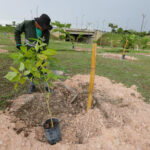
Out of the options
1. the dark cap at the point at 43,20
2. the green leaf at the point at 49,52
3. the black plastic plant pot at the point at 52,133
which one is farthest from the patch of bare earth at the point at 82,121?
the dark cap at the point at 43,20

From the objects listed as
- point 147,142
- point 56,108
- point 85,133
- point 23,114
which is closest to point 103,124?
point 85,133

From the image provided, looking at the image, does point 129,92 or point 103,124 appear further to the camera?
point 129,92

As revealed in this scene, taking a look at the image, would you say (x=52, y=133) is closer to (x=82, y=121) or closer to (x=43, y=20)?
(x=82, y=121)

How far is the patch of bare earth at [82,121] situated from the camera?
164 centimetres

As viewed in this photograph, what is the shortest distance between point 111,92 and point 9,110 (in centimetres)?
219

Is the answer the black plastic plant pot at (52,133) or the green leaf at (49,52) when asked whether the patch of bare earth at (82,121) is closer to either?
→ the black plastic plant pot at (52,133)

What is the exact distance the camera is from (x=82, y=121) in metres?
2.15

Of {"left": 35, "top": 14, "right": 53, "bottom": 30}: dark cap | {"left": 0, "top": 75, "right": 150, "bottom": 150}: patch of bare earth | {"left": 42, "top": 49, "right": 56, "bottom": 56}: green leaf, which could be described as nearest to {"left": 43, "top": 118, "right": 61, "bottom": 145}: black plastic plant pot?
{"left": 0, "top": 75, "right": 150, "bottom": 150}: patch of bare earth

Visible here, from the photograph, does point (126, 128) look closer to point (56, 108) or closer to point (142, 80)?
point (56, 108)

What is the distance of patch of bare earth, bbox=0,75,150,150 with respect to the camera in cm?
164

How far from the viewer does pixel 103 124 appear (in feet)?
6.70

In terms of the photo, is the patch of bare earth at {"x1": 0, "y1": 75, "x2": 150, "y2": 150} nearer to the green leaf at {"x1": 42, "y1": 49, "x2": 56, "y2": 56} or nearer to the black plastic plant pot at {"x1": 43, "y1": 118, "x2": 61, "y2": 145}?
the black plastic plant pot at {"x1": 43, "y1": 118, "x2": 61, "y2": 145}

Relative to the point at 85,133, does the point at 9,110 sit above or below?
Answer: above

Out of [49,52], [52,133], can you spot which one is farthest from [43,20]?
[52,133]
